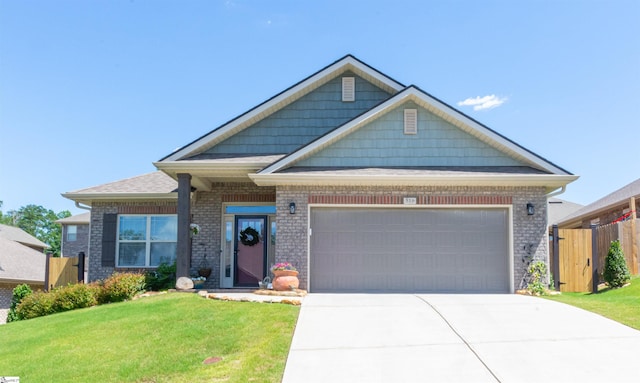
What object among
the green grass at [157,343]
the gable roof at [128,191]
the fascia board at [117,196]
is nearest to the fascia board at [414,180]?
the green grass at [157,343]

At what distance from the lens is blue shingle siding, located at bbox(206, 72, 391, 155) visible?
14867 millimetres

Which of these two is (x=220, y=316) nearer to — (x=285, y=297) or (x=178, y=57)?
(x=285, y=297)

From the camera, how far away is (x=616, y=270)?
48.4 ft

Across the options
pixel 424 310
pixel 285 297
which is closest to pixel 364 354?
pixel 424 310

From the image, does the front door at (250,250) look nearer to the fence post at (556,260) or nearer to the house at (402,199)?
the house at (402,199)

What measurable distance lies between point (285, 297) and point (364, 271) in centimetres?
234

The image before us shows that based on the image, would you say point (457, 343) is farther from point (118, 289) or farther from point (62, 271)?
point (62, 271)

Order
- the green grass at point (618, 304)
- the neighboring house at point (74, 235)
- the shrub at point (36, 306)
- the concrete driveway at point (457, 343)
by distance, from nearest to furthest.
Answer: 1. the concrete driveway at point (457, 343)
2. the green grass at point (618, 304)
3. the shrub at point (36, 306)
4. the neighboring house at point (74, 235)

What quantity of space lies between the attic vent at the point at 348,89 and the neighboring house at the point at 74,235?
29.4 meters

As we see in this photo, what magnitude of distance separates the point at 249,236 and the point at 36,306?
19.1 ft

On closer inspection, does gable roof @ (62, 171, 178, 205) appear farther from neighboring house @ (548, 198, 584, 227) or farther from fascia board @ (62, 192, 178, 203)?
neighboring house @ (548, 198, 584, 227)

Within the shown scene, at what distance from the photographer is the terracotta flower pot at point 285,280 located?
1238cm

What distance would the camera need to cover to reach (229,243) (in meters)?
15.6

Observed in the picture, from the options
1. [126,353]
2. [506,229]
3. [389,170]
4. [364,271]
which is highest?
[389,170]
